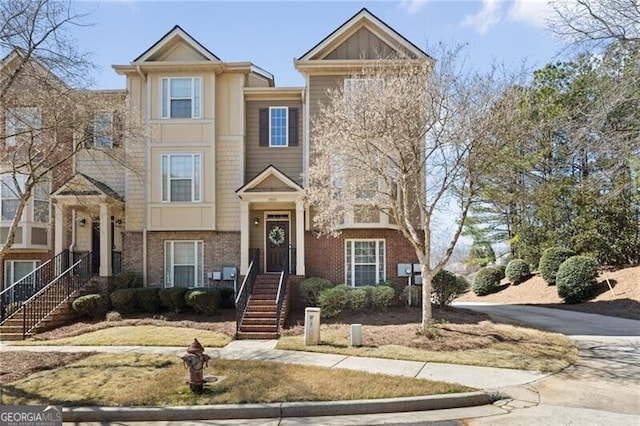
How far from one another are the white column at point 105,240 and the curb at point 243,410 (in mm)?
11119

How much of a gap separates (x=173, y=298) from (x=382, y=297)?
23.0 feet

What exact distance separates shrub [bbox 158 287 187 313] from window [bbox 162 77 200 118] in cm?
656

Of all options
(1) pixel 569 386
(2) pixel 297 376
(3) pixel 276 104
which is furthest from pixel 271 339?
(3) pixel 276 104

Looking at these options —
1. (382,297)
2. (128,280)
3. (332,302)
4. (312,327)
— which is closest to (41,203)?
(128,280)

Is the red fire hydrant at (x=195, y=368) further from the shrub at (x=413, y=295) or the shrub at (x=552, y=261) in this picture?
the shrub at (x=552, y=261)

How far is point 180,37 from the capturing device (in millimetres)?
18328

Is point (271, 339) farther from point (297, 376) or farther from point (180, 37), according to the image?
point (180, 37)

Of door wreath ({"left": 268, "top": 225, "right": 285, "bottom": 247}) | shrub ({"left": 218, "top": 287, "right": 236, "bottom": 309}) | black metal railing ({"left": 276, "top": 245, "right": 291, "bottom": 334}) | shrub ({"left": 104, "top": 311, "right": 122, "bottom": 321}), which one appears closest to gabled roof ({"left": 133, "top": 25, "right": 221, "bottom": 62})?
door wreath ({"left": 268, "top": 225, "right": 285, "bottom": 247})

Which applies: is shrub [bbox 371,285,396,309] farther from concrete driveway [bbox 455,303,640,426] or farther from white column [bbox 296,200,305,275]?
concrete driveway [bbox 455,303,640,426]

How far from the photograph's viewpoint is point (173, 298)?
16.4m

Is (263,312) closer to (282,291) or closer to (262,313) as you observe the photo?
(262,313)

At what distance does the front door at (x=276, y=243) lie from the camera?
59.6ft

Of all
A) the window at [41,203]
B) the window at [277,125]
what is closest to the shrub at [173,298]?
the window at [41,203]

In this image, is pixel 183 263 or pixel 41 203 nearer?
pixel 183 263
